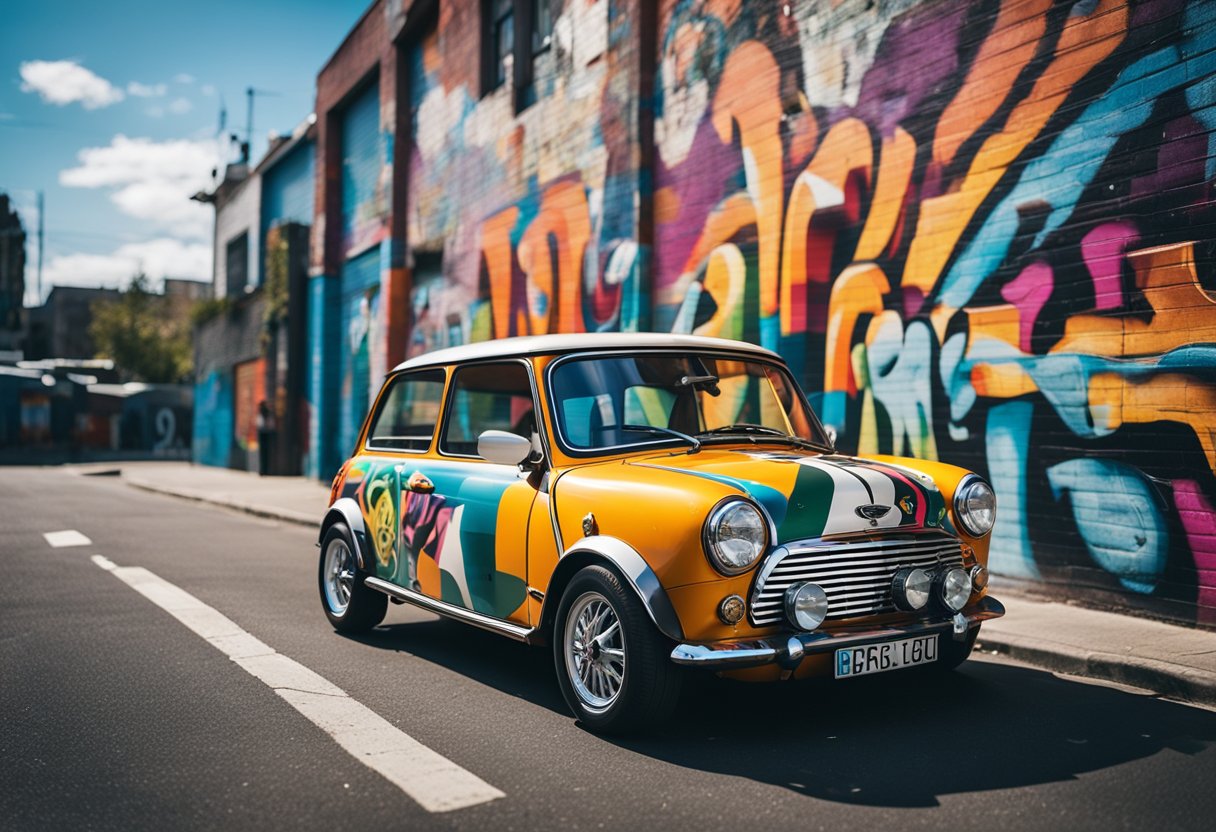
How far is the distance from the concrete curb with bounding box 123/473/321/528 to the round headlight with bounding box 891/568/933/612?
1052cm

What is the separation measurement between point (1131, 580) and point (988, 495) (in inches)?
113

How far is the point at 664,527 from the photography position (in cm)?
397

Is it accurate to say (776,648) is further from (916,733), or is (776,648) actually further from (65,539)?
(65,539)

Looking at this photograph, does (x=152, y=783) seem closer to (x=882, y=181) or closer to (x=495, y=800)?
(x=495, y=800)

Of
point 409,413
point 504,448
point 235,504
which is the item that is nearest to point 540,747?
point 504,448

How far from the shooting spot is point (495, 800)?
11.1 feet

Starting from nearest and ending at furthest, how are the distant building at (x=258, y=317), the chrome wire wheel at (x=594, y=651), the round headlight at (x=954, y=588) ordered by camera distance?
the chrome wire wheel at (x=594, y=651) < the round headlight at (x=954, y=588) < the distant building at (x=258, y=317)

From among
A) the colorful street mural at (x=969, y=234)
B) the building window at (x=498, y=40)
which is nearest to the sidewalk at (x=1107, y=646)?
the colorful street mural at (x=969, y=234)

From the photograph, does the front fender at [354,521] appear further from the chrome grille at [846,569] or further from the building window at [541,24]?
the building window at [541,24]

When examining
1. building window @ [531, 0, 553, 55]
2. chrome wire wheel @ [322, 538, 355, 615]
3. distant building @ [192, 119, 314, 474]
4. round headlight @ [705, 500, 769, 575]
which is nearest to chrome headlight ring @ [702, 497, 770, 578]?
round headlight @ [705, 500, 769, 575]

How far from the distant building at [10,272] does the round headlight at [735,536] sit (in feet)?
228

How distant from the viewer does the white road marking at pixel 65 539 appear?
1085cm

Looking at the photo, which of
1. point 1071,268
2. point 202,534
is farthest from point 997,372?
point 202,534

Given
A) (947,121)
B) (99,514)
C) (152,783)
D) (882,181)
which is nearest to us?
(152,783)
